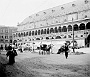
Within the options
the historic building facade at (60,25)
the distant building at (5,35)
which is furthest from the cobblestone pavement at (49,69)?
the distant building at (5,35)

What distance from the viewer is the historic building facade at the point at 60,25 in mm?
39469

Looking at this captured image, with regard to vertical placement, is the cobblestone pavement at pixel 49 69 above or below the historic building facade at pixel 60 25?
below

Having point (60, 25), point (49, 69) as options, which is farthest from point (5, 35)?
point (49, 69)

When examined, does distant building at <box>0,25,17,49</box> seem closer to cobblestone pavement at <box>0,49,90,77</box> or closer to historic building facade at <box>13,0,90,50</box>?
historic building facade at <box>13,0,90,50</box>

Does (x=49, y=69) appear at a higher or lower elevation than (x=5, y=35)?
lower

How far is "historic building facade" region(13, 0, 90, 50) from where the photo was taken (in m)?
39.5

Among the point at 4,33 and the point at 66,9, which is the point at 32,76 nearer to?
the point at 66,9

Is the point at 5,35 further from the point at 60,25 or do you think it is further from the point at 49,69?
the point at 49,69

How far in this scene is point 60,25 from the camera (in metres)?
46.1

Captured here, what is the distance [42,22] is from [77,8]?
1531 centimetres

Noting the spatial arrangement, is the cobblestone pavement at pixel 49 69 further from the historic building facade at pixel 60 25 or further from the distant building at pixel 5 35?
the distant building at pixel 5 35

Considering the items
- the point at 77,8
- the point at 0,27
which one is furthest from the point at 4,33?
the point at 77,8

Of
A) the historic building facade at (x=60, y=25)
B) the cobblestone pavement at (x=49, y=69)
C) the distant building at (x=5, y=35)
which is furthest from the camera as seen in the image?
the distant building at (x=5, y=35)

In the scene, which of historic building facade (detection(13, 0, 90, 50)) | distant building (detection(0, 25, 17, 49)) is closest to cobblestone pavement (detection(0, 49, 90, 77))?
historic building facade (detection(13, 0, 90, 50))
